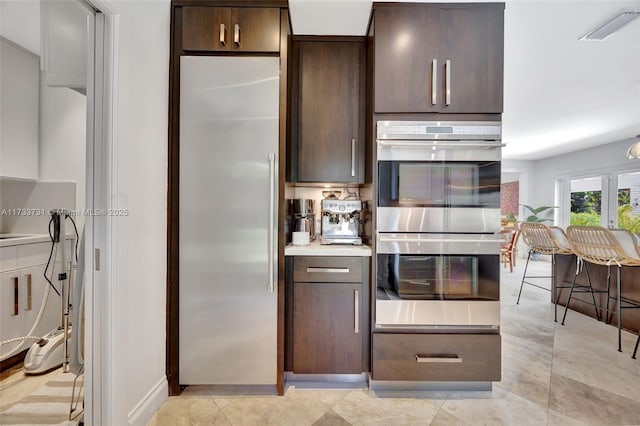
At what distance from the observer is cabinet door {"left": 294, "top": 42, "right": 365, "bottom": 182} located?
197 centimetres

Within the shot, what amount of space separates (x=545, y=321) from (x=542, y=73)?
2530mm

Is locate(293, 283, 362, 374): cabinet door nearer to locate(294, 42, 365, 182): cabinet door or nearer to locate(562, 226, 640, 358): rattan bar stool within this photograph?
locate(294, 42, 365, 182): cabinet door

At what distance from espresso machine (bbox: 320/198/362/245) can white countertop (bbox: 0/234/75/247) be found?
4.62 ft

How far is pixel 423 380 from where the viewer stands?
171cm

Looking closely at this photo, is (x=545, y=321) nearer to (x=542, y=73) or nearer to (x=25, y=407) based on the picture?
(x=542, y=73)

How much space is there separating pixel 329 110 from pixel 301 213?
777mm

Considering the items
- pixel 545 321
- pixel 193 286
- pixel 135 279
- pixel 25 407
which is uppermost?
pixel 135 279

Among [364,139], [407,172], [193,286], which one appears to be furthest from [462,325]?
[193,286]

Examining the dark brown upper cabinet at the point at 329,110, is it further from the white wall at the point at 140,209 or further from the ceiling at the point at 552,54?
the white wall at the point at 140,209

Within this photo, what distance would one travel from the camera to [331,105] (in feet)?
6.46

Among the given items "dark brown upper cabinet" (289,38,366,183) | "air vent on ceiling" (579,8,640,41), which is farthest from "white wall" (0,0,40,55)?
"air vent on ceiling" (579,8,640,41)

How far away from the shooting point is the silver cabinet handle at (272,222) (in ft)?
5.39

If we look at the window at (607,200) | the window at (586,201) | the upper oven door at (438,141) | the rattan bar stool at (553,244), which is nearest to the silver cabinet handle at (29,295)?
the upper oven door at (438,141)

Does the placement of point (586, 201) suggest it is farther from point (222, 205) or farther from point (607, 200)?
point (222, 205)
